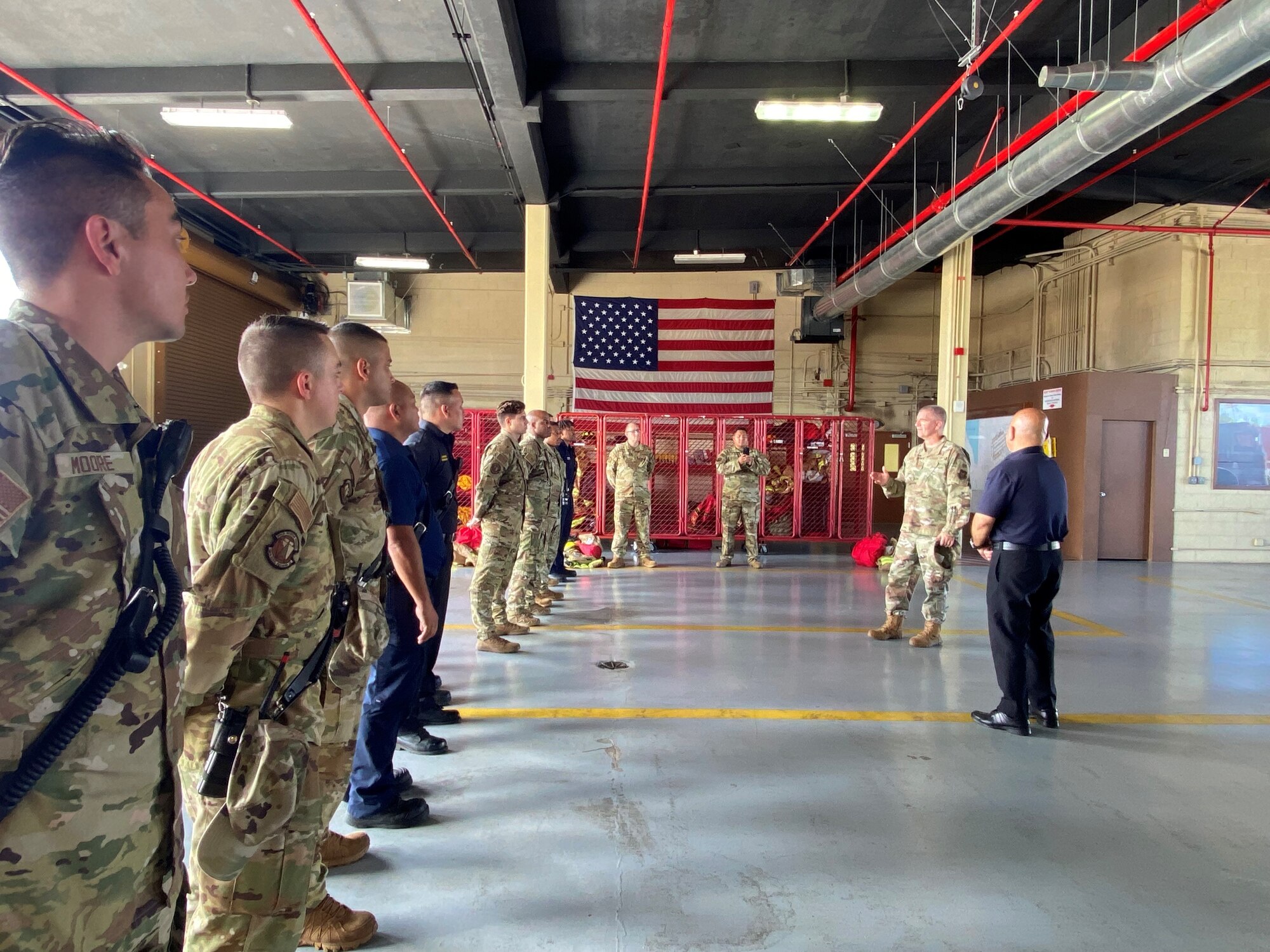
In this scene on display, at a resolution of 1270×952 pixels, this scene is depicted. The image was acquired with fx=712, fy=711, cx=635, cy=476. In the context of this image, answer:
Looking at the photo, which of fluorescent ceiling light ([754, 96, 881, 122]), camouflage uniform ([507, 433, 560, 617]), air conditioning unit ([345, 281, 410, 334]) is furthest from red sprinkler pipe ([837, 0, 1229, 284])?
air conditioning unit ([345, 281, 410, 334])

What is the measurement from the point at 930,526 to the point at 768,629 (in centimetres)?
163

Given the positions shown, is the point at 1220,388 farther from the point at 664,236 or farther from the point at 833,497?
the point at 664,236

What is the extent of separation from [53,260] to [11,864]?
765mm

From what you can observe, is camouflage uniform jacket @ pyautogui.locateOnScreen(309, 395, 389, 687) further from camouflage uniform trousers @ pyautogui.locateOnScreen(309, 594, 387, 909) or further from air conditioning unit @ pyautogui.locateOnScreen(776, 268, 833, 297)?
air conditioning unit @ pyautogui.locateOnScreen(776, 268, 833, 297)

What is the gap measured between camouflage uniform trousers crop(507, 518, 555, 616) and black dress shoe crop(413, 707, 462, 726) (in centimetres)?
228

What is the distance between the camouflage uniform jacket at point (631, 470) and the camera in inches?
388

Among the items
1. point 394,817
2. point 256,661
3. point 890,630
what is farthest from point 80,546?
point 890,630

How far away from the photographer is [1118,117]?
18.4 feet

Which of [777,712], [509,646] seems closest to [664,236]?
[509,646]

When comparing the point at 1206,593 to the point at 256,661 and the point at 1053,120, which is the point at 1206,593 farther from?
the point at 256,661

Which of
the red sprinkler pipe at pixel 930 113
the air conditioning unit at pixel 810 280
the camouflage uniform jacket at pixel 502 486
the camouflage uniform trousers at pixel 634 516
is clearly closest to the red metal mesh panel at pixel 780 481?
the camouflage uniform trousers at pixel 634 516

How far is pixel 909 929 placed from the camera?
2.22 meters

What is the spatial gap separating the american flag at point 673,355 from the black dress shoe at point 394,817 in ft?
35.9

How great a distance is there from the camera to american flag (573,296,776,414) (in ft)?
44.5
